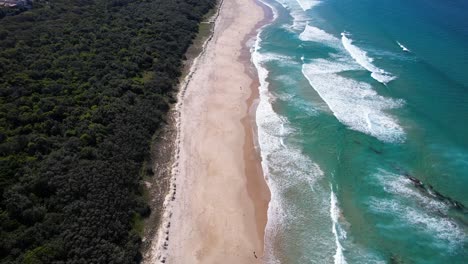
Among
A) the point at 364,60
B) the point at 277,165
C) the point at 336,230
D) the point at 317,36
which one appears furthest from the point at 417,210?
the point at 317,36

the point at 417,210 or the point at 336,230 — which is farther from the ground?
the point at 417,210

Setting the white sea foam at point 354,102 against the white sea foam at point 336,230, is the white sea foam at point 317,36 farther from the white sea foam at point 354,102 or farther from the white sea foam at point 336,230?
the white sea foam at point 336,230

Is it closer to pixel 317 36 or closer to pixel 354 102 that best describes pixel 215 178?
pixel 354 102

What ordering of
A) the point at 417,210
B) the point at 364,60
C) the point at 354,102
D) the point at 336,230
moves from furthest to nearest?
the point at 364,60, the point at 354,102, the point at 417,210, the point at 336,230

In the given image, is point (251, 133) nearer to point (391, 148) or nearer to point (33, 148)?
point (391, 148)

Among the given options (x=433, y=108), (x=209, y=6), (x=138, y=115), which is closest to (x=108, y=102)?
(x=138, y=115)
